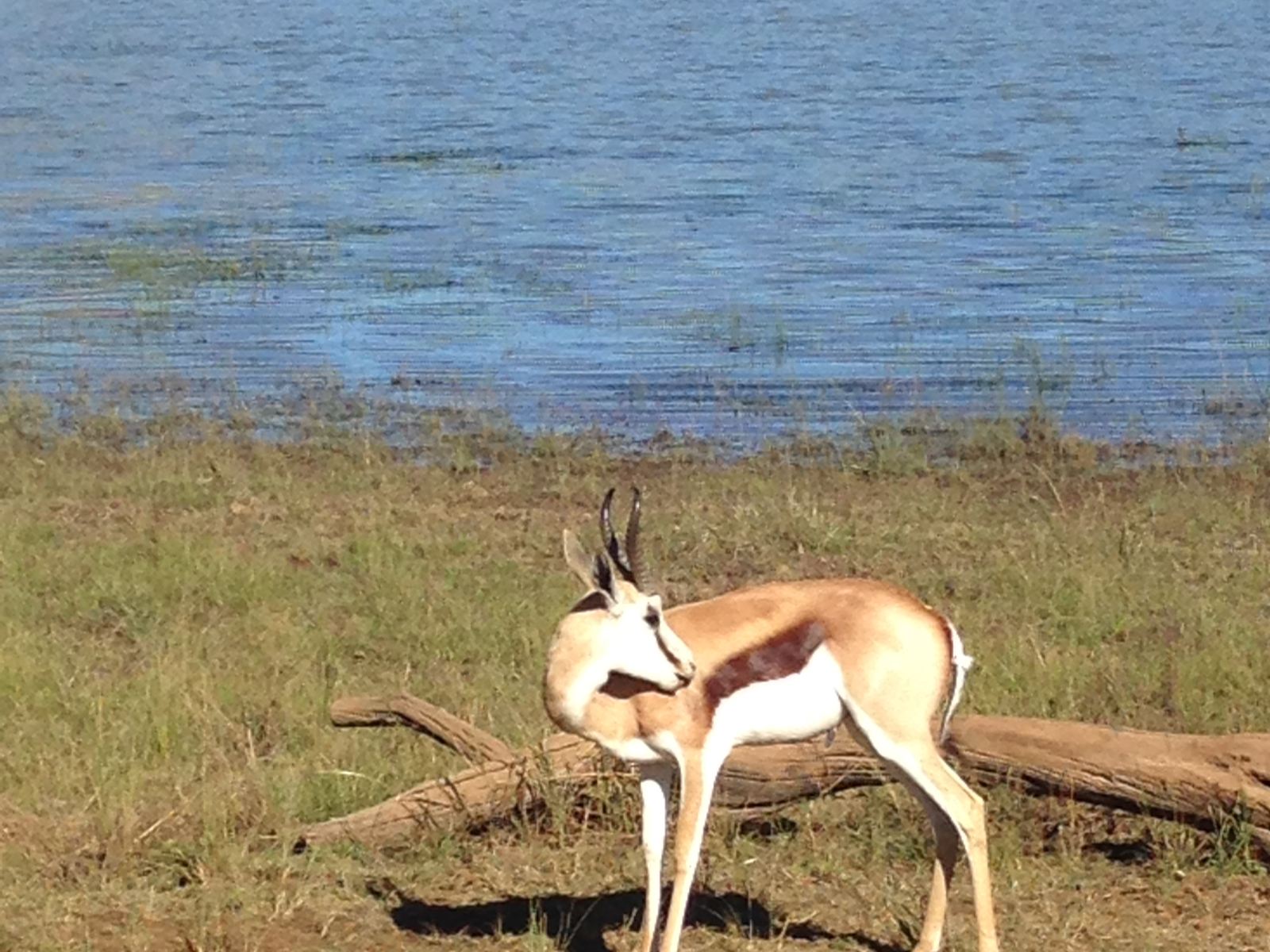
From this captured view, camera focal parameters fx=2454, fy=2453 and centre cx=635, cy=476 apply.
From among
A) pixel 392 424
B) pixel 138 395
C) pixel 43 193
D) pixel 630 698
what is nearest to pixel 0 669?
pixel 630 698

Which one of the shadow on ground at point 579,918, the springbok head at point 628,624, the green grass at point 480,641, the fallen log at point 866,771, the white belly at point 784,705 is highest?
the springbok head at point 628,624

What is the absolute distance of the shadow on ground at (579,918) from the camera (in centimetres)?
627

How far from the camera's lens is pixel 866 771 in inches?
266

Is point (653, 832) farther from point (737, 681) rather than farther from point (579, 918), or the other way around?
point (579, 918)

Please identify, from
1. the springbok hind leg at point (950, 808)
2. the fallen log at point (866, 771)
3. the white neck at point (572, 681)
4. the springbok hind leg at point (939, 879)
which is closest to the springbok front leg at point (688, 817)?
the white neck at point (572, 681)

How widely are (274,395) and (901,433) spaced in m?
3.83

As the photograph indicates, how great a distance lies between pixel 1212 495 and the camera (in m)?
11.4

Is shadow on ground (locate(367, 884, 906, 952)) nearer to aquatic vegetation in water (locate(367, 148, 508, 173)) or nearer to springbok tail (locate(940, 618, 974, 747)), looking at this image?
springbok tail (locate(940, 618, 974, 747))

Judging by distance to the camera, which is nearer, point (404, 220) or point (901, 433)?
point (901, 433)

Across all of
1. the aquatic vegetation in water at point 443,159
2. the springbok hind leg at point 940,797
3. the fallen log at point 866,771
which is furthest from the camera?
the aquatic vegetation in water at point 443,159

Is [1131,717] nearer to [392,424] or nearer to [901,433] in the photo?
[901,433]

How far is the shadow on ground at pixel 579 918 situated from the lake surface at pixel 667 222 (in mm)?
6747

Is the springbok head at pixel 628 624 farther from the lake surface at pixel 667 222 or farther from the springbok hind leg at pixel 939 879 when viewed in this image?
the lake surface at pixel 667 222

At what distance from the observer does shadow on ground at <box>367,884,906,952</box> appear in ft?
20.6
